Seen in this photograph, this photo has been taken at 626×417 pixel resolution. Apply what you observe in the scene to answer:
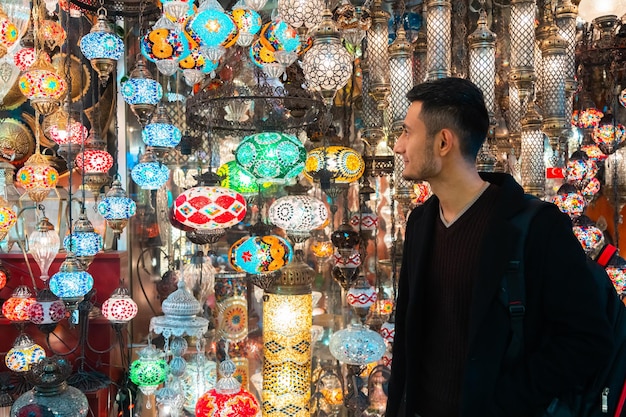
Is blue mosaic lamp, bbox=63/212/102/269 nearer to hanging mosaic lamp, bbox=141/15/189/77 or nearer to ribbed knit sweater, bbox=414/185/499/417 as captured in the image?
hanging mosaic lamp, bbox=141/15/189/77

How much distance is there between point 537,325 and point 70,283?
185 cm

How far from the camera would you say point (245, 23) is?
89.7 inches

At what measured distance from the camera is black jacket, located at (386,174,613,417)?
104 centimetres

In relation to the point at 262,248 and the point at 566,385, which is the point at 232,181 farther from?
the point at 566,385

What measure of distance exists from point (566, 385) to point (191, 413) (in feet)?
6.95

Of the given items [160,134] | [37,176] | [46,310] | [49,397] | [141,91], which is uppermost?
[141,91]

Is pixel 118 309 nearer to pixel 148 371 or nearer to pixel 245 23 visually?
pixel 148 371

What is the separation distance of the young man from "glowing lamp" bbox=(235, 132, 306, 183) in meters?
1.00

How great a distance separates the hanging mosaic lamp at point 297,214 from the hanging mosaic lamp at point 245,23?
0.62 meters

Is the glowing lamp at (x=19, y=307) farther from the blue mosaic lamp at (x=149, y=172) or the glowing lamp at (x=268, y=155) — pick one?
the glowing lamp at (x=268, y=155)

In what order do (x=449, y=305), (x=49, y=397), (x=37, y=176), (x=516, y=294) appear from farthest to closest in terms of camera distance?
(x=37, y=176) < (x=49, y=397) < (x=449, y=305) < (x=516, y=294)

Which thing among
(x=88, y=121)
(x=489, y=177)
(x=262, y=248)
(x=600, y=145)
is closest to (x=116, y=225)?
(x=262, y=248)

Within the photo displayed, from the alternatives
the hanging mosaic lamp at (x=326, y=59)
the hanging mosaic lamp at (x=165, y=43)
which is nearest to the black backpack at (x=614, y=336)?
the hanging mosaic lamp at (x=326, y=59)

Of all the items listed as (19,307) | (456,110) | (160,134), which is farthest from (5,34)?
(456,110)
